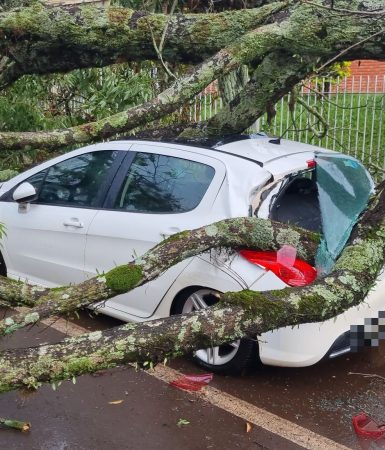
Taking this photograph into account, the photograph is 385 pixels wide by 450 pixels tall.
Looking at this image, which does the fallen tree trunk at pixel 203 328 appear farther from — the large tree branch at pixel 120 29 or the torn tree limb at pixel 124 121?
the large tree branch at pixel 120 29

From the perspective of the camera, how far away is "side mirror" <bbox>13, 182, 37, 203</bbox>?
5160 millimetres

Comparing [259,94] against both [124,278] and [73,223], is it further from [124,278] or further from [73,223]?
[124,278]

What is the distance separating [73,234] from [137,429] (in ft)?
5.74

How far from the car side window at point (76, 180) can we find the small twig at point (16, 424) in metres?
1.74

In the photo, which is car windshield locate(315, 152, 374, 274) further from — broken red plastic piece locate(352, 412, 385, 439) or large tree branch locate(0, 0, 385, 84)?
broken red plastic piece locate(352, 412, 385, 439)

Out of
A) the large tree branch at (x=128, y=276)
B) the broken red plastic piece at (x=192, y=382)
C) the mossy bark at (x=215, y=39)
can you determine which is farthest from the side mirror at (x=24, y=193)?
the large tree branch at (x=128, y=276)

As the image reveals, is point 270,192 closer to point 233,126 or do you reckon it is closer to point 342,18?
point 233,126

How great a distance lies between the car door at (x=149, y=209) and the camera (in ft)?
14.3

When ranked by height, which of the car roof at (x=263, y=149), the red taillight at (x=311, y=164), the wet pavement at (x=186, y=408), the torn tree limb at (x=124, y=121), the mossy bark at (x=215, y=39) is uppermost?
the mossy bark at (x=215, y=39)

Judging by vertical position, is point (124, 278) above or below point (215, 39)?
below

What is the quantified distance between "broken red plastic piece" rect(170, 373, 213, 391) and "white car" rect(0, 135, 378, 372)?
114mm

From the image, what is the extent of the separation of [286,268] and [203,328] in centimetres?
176

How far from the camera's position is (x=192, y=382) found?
4.29m

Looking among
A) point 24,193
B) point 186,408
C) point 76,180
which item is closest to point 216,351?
point 186,408
